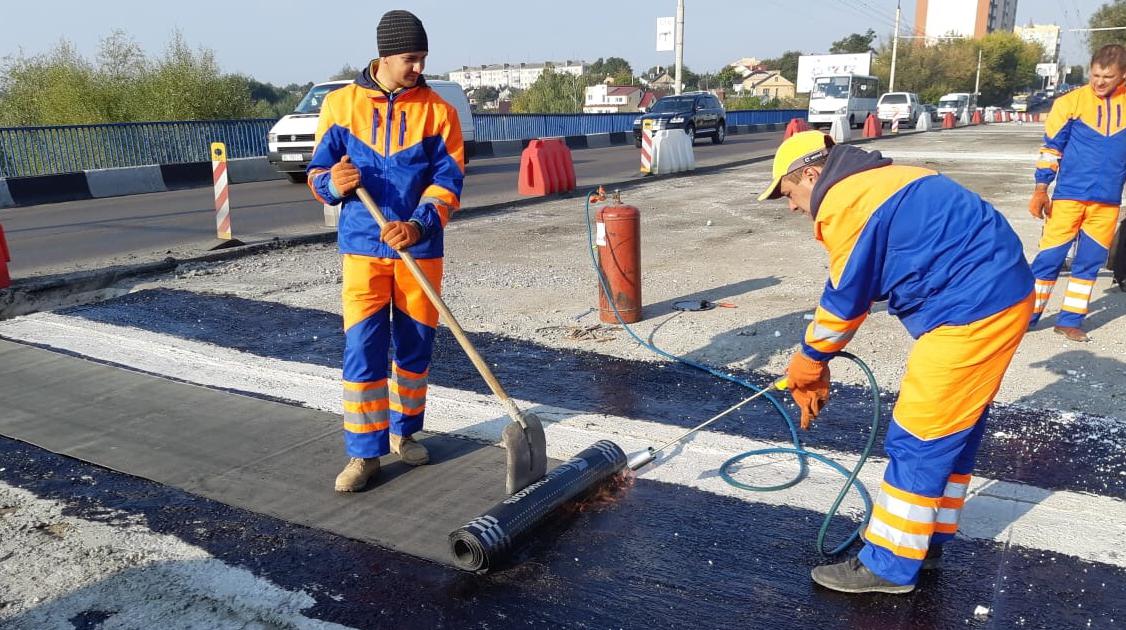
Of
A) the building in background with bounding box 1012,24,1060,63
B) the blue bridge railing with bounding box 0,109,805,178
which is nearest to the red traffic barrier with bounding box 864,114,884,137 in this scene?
the blue bridge railing with bounding box 0,109,805,178

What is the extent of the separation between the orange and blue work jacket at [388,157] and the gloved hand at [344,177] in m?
0.06

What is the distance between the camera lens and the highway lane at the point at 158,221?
30.0 feet

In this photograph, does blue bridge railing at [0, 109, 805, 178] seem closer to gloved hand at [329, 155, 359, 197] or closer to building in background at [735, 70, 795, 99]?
gloved hand at [329, 155, 359, 197]

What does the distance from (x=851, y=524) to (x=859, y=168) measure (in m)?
1.47

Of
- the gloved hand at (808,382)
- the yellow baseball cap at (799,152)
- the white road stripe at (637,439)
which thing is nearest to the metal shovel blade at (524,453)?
the white road stripe at (637,439)

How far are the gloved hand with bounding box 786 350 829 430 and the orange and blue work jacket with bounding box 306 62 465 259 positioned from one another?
5.20 ft

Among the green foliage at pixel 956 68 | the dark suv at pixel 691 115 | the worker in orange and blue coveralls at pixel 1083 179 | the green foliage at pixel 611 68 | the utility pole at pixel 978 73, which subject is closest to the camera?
the worker in orange and blue coveralls at pixel 1083 179

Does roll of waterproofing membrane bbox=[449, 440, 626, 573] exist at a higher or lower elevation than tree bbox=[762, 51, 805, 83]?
lower

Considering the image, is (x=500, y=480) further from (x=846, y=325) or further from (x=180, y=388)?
(x=180, y=388)

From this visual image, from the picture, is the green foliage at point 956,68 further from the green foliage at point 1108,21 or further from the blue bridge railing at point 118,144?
the blue bridge railing at point 118,144

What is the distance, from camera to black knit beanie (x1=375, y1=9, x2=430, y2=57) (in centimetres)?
347

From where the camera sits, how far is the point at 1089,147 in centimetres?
554

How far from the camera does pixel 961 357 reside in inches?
100

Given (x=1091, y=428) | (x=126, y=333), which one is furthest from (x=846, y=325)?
(x=126, y=333)
